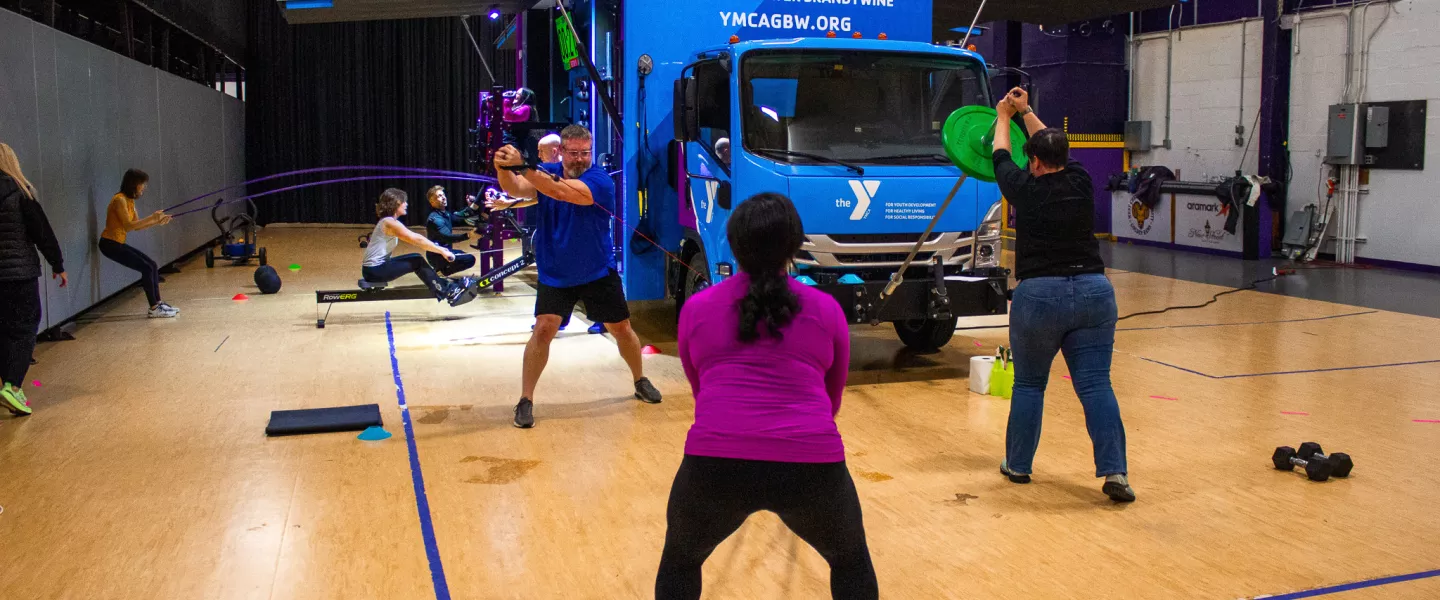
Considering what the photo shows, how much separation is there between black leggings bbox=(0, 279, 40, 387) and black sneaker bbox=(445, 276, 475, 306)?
4.37 metres

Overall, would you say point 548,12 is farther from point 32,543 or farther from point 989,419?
point 32,543

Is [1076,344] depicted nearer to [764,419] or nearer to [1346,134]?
[764,419]

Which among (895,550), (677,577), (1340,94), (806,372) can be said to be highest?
(1340,94)

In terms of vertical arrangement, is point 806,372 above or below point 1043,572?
above

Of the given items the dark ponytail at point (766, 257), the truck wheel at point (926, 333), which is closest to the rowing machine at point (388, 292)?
the truck wheel at point (926, 333)

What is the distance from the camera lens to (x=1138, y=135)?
63.2 feet

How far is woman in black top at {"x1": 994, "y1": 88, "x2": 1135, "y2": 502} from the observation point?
5254 mm

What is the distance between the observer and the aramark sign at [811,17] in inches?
365

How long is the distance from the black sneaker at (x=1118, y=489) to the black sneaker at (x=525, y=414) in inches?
130

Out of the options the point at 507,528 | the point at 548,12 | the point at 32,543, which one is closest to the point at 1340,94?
the point at 548,12

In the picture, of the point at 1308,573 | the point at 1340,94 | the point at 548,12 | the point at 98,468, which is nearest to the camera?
the point at 1308,573

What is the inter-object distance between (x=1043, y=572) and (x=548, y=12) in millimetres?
9677

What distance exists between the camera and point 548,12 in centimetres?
1262

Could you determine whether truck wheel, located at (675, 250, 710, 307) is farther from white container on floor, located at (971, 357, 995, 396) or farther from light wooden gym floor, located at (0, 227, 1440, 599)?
white container on floor, located at (971, 357, 995, 396)
